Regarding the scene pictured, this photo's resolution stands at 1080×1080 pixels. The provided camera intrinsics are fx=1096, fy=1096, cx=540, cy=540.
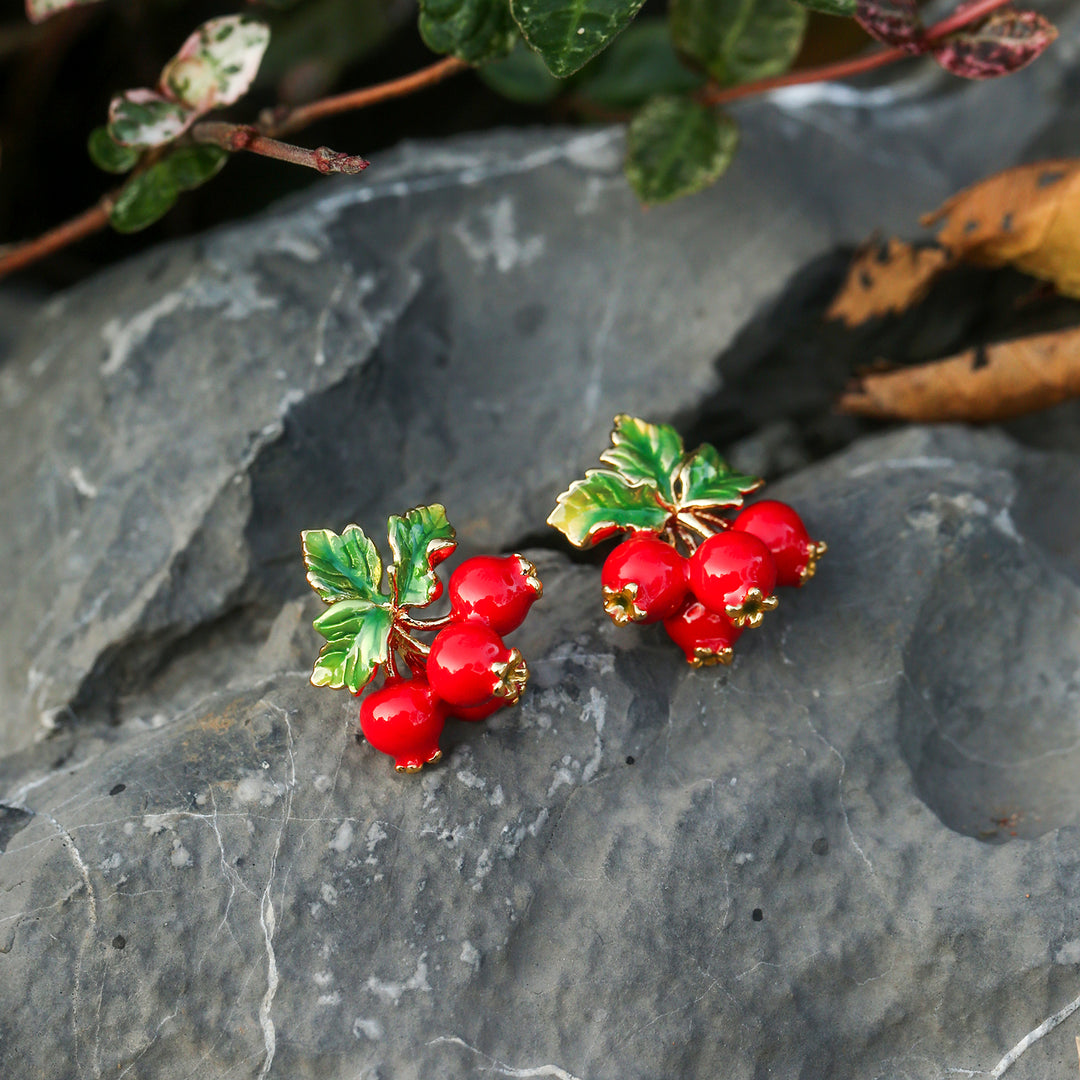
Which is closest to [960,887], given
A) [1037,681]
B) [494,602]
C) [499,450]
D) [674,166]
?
[1037,681]

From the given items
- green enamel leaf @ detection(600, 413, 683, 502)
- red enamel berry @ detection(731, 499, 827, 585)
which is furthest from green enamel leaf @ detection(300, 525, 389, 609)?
red enamel berry @ detection(731, 499, 827, 585)

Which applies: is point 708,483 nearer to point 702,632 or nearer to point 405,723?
point 702,632

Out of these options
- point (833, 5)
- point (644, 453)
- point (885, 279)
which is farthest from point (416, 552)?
point (885, 279)

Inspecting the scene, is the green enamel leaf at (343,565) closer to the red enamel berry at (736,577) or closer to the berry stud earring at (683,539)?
the berry stud earring at (683,539)

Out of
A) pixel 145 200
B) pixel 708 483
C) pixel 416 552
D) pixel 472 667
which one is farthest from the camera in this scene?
pixel 145 200

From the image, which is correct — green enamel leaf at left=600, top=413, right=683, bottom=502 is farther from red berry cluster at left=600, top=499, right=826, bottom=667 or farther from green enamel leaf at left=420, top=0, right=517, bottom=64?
green enamel leaf at left=420, top=0, right=517, bottom=64

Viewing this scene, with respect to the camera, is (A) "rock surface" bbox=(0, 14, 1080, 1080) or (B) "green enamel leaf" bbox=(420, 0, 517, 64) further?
(B) "green enamel leaf" bbox=(420, 0, 517, 64)

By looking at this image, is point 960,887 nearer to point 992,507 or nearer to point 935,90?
point 992,507
